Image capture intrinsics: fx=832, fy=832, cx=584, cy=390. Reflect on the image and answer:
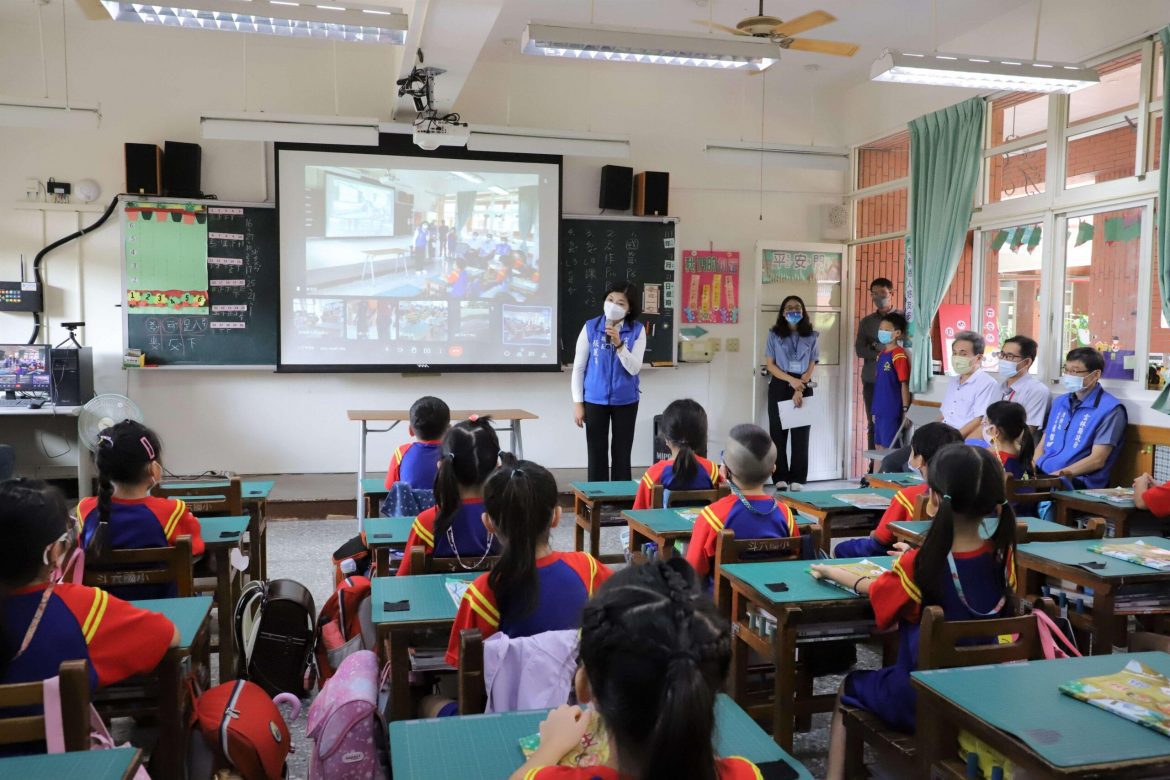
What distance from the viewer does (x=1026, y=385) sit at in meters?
4.93

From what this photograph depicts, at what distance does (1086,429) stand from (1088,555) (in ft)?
7.87

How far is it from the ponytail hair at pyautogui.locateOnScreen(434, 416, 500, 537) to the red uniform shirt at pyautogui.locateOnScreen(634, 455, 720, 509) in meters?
1.01

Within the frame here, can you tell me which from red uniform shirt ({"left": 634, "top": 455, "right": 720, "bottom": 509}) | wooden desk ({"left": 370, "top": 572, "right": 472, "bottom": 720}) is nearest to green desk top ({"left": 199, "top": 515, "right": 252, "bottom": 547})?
wooden desk ({"left": 370, "top": 572, "right": 472, "bottom": 720})

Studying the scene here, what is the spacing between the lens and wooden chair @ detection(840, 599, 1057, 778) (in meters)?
1.61

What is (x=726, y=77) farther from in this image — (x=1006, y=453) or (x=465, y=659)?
(x=465, y=659)

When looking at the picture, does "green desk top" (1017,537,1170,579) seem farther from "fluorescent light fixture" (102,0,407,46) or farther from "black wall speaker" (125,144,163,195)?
"black wall speaker" (125,144,163,195)

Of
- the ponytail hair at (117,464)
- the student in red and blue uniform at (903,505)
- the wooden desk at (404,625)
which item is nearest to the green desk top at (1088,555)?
the student in red and blue uniform at (903,505)

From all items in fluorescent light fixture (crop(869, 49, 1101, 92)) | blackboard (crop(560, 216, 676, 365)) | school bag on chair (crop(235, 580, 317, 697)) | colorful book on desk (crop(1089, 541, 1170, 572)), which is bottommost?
school bag on chair (crop(235, 580, 317, 697))

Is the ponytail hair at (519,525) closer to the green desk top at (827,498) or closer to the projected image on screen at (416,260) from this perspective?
the green desk top at (827,498)

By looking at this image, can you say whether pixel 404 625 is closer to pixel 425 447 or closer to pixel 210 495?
pixel 425 447

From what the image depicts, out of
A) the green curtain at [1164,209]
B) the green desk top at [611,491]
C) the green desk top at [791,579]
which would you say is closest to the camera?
the green desk top at [791,579]

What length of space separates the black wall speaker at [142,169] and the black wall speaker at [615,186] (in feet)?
10.6

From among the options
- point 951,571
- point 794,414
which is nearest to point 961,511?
point 951,571

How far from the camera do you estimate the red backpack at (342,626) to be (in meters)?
2.50
